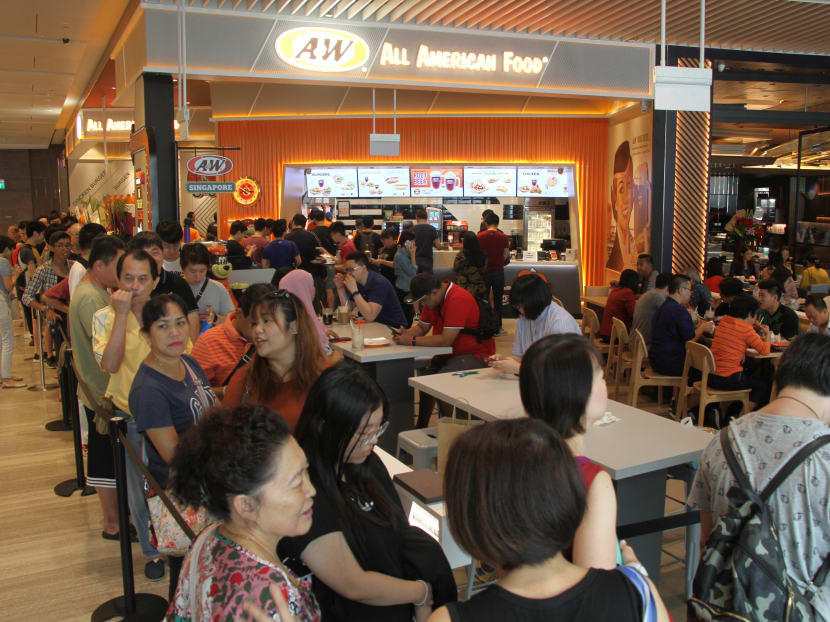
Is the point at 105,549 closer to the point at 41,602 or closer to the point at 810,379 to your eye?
the point at 41,602

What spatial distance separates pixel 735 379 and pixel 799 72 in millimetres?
6747

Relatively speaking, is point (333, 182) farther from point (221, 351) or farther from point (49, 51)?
point (221, 351)

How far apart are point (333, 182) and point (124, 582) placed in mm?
9633

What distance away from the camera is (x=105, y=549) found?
4078 millimetres

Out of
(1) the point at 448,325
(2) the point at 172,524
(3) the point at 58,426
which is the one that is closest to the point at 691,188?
(1) the point at 448,325

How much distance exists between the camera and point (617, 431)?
3398mm

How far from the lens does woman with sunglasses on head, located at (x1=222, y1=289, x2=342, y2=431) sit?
285cm

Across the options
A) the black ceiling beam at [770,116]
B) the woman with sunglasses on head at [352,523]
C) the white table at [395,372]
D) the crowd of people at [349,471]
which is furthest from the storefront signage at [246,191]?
the woman with sunglasses on head at [352,523]

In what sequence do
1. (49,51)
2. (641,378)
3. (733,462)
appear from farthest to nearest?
(49,51) → (641,378) → (733,462)

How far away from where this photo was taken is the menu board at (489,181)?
12414 mm

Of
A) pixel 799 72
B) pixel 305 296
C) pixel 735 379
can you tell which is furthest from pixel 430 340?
pixel 799 72

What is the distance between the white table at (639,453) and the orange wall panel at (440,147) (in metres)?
9.07

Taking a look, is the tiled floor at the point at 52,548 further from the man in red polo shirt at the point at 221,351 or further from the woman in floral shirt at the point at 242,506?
the woman in floral shirt at the point at 242,506

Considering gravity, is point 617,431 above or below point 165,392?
below
